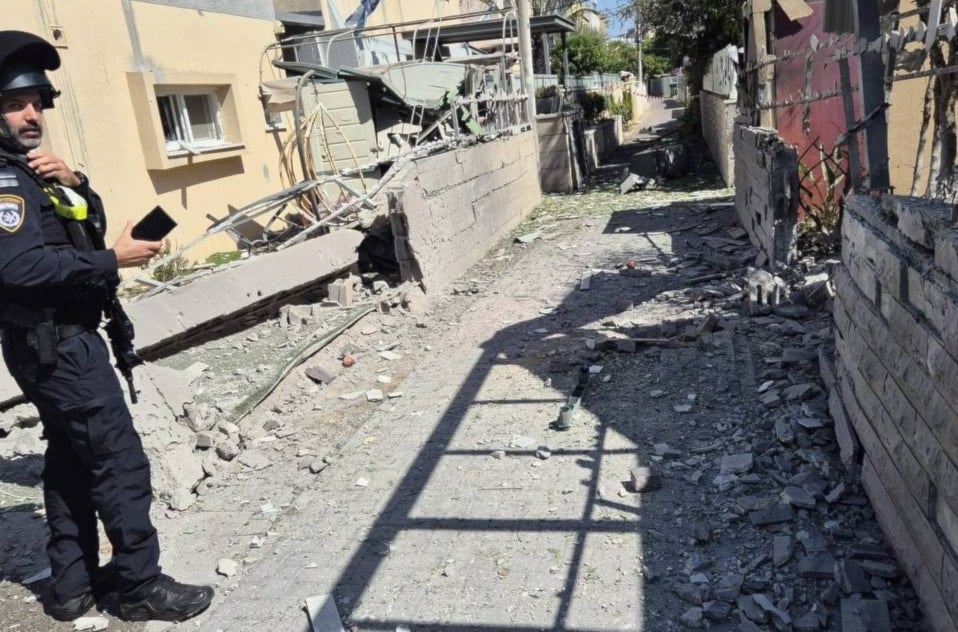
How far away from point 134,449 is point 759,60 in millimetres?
7570

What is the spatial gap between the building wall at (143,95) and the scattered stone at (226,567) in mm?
5538

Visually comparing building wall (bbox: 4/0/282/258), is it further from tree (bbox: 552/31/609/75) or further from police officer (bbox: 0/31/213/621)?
tree (bbox: 552/31/609/75)

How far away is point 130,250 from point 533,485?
2143 millimetres

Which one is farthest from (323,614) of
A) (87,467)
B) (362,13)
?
(362,13)

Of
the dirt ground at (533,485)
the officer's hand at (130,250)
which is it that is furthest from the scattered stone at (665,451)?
the officer's hand at (130,250)

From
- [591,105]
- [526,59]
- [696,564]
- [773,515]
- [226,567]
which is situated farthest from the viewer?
[591,105]

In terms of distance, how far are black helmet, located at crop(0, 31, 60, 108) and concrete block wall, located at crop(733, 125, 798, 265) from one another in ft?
17.3

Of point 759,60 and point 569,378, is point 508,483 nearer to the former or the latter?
point 569,378

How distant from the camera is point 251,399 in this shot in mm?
4914

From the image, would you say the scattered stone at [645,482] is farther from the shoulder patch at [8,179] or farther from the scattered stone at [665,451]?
the shoulder patch at [8,179]

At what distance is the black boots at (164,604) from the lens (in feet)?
9.89

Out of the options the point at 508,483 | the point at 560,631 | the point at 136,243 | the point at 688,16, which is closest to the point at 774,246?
the point at 508,483

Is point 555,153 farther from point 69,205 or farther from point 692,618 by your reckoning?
point 692,618

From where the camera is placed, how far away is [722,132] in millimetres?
12562
